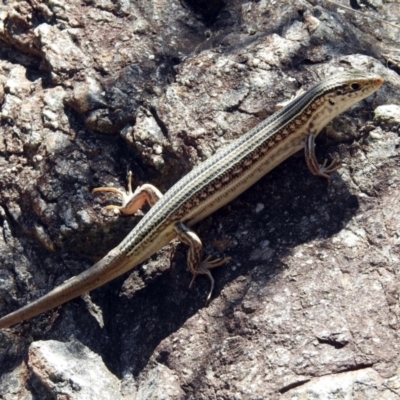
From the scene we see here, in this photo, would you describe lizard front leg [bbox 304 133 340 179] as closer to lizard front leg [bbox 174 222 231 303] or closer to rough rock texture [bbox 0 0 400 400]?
rough rock texture [bbox 0 0 400 400]

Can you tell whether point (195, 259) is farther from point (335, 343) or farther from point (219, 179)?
point (335, 343)

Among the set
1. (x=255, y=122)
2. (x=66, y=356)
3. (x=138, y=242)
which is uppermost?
(x=255, y=122)

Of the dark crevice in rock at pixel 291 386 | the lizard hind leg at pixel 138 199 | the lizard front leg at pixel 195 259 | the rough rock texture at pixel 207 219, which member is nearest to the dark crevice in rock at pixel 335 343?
the rough rock texture at pixel 207 219

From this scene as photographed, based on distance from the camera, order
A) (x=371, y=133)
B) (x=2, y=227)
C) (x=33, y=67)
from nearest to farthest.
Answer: (x=371, y=133) → (x=2, y=227) → (x=33, y=67)

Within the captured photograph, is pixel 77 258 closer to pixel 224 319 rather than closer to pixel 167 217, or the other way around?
pixel 167 217

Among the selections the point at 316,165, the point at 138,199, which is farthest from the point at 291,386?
the point at 138,199

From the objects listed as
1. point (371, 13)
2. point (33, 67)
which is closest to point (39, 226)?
point (33, 67)

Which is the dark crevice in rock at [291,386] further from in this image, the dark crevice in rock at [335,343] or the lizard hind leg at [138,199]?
the lizard hind leg at [138,199]
